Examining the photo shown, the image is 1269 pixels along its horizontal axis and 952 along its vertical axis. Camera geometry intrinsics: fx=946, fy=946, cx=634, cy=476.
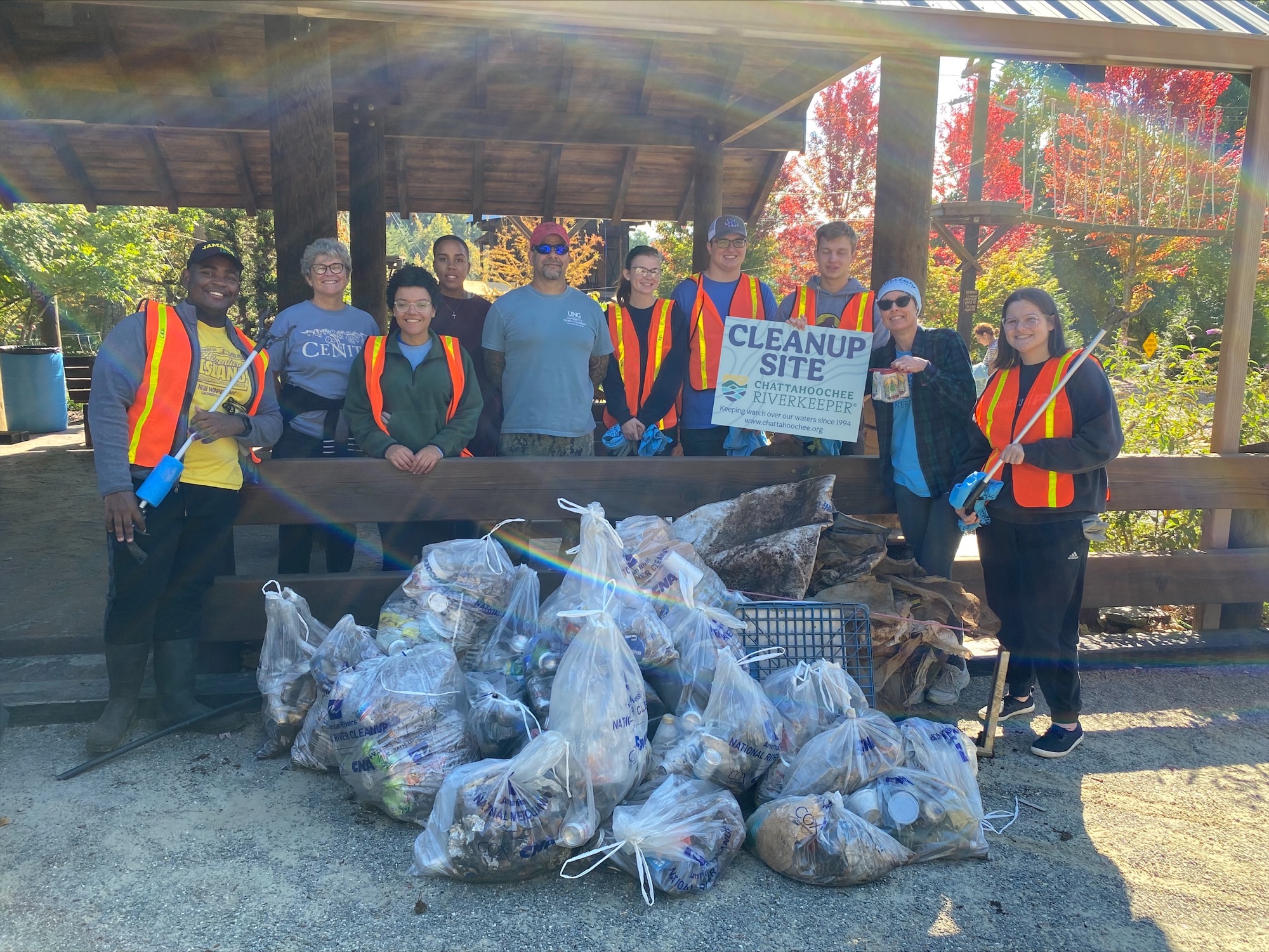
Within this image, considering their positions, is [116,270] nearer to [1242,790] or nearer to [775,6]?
[775,6]

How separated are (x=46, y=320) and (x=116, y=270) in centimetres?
297

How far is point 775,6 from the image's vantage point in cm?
418

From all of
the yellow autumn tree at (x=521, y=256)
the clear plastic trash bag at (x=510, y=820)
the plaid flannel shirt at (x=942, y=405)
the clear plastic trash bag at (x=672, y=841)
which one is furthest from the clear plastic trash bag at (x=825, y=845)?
the yellow autumn tree at (x=521, y=256)

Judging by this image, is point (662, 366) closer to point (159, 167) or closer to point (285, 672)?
point (285, 672)

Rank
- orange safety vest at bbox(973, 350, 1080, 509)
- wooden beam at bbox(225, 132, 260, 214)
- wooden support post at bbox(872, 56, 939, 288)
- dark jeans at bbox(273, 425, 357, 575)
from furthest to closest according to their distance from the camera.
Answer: wooden beam at bbox(225, 132, 260, 214)
wooden support post at bbox(872, 56, 939, 288)
dark jeans at bbox(273, 425, 357, 575)
orange safety vest at bbox(973, 350, 1080, 509)

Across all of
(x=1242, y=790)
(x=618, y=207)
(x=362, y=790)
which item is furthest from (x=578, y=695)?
Answer: (x=618, y=207)

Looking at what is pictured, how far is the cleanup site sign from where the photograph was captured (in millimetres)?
4578

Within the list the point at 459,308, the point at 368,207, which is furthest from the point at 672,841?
the point at 368,207

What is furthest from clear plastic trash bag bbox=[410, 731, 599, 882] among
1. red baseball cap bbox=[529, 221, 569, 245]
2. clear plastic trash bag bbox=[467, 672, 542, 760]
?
red baseball cap bbox=[529, 221, 569, 245]

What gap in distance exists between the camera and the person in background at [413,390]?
13.8 ft

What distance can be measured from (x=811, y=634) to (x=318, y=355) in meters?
2.57

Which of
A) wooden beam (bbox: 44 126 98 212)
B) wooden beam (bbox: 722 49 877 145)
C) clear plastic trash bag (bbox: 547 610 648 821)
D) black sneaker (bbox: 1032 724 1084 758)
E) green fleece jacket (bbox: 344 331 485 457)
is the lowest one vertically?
black sneaker (bbox: 1032 724 1084 758)

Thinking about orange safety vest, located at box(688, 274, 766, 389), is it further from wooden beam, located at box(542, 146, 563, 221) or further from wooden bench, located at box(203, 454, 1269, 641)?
wooden beam, located at box(542, 146, 563, 221)

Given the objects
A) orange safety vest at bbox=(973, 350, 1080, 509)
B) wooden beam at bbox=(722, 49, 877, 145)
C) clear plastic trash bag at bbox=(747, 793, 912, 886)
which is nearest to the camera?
clear plastic trash bag at bbox=(747, 793, 912, 886)
